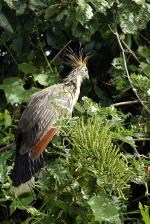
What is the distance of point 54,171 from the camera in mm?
3189

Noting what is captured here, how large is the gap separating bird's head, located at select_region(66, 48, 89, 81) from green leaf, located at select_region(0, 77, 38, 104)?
0.25m

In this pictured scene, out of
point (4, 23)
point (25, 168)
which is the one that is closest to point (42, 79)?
point (4, 23)

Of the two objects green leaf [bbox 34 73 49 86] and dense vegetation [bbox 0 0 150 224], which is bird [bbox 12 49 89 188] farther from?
green leaf [bbox 34 73 49 86]

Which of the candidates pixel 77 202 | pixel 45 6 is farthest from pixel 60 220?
pixel 45 6

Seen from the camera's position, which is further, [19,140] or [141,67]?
[141,67]

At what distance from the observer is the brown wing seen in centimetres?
356

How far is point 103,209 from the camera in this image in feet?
9.87

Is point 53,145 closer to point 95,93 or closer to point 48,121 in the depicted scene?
point 48,121

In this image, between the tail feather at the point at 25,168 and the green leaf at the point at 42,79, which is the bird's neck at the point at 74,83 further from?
the tail feather at the point at 25,168

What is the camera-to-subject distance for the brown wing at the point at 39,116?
3.56 m

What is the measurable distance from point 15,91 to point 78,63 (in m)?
0.39

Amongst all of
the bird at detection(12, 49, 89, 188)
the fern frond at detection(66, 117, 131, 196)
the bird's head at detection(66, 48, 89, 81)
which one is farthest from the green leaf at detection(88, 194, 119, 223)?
the bird's head at detection(66, 48, 89, 81)

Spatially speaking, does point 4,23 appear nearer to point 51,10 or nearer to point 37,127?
point 51,10

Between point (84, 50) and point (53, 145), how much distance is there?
109 centimetres
